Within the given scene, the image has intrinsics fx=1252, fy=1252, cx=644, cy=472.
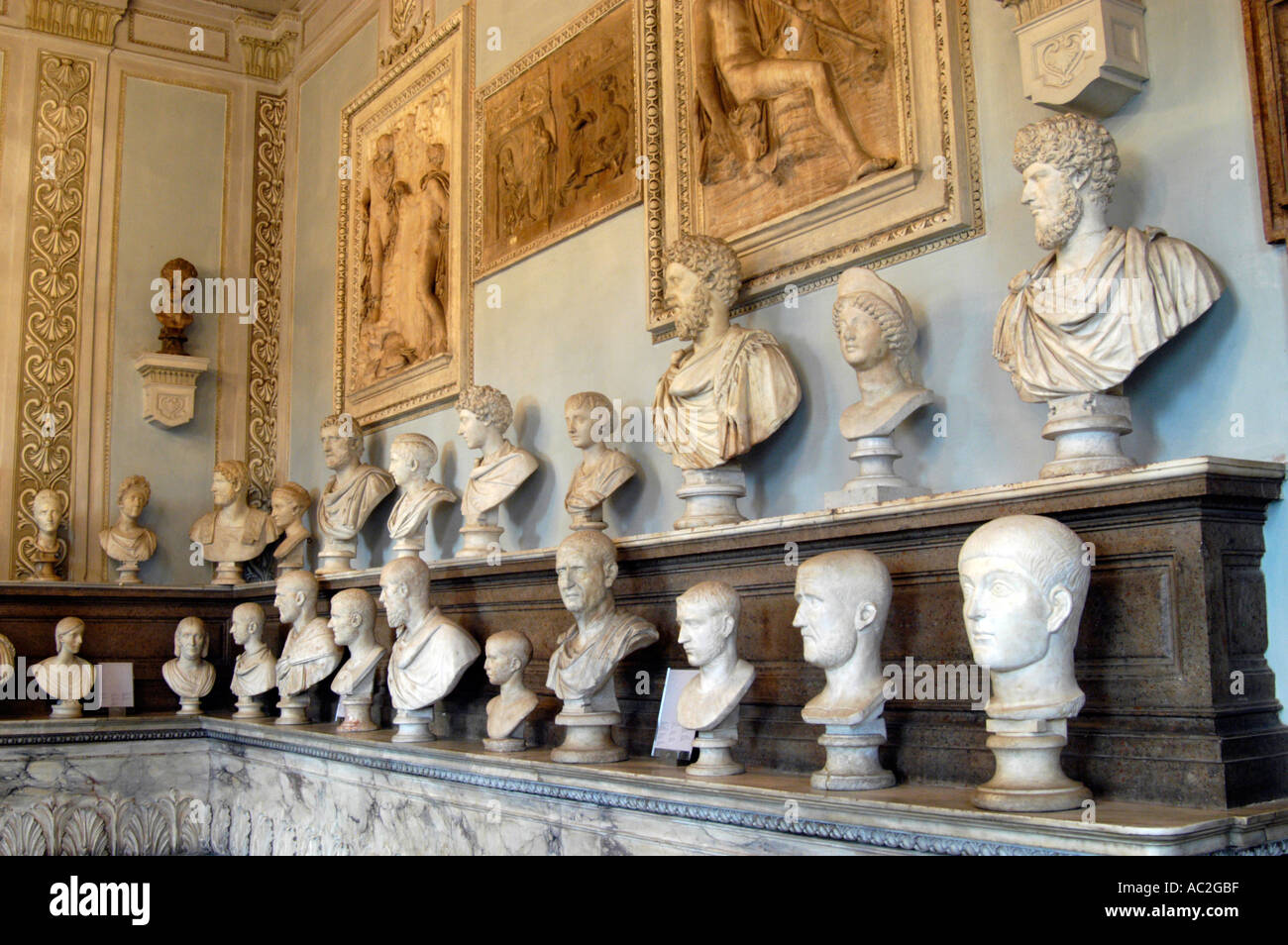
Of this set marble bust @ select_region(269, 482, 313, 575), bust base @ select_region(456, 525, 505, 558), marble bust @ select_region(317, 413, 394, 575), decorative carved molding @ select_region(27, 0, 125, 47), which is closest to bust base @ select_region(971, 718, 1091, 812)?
bust base @ select_region(456, 525, 505, 558)

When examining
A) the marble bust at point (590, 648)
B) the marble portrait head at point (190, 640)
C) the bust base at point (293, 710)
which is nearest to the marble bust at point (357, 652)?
the bust base at point (293, 710)

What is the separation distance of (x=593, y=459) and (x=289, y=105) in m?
6.37

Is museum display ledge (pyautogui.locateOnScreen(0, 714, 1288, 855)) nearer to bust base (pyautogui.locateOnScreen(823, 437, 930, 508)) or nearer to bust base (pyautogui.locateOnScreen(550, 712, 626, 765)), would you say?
bust base (pyautogui.locateOnScreen(550, 712, 626, 765))

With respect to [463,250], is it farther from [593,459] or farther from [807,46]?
[807,46]

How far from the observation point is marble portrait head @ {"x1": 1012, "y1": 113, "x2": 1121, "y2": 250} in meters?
3.90

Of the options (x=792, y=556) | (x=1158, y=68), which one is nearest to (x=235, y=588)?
(x=792, y=556)

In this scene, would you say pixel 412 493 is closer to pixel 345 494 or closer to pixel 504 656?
pixel 345 494

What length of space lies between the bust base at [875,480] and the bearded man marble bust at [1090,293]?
2.41ft

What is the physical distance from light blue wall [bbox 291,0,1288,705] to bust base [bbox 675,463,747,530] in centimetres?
25

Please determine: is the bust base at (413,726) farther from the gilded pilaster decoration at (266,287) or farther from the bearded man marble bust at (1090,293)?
the gilded pilaster decoration at (266,287)

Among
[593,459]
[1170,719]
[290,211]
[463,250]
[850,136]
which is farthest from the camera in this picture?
[290,211]
